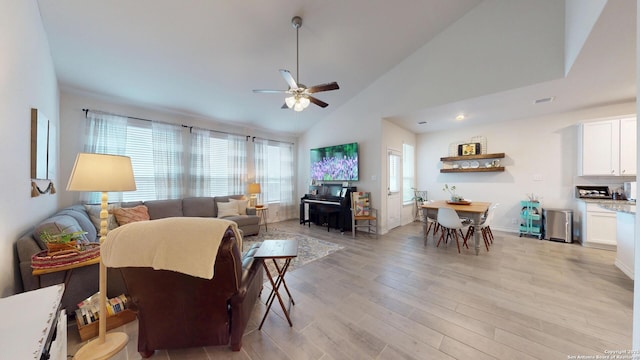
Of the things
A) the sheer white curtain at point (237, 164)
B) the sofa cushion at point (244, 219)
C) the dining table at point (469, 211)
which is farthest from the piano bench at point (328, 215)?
the sheer white curtain at point (237, 164)

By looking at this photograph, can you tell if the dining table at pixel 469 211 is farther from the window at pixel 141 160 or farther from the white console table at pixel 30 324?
the window at pixel 141 160

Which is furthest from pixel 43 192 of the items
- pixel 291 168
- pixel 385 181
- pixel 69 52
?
pixel 385 181

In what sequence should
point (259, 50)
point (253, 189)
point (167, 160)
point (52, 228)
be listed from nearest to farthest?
point (52, 228)
point (259, 50)
point (167, 160)
point (253, 189)

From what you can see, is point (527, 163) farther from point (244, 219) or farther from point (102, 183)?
point (102, 183)

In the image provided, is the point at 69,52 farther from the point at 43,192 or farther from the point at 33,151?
the point at 43,192

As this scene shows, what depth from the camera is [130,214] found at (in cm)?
351

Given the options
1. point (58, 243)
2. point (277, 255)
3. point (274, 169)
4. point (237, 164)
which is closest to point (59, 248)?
point (58, 243)

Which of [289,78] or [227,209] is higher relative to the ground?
[289,78]

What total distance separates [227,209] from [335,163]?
2.83 metres

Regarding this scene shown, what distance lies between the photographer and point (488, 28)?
334 cm

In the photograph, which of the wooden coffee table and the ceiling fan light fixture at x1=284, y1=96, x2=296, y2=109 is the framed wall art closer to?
the wooden coffee table

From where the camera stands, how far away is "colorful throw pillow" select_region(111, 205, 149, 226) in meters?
3.42

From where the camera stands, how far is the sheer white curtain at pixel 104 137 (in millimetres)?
3486

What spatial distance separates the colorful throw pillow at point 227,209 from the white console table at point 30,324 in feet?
11.4
